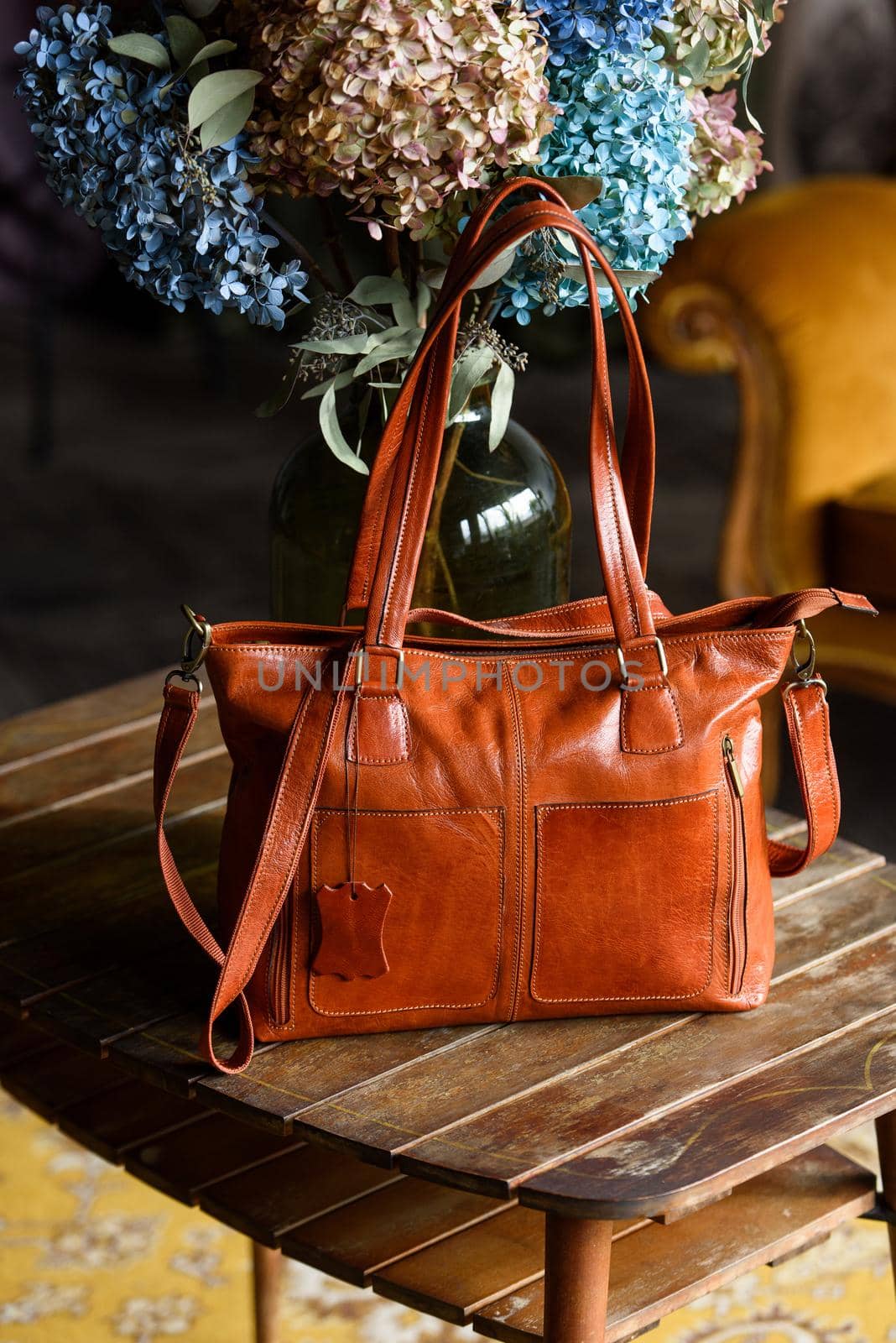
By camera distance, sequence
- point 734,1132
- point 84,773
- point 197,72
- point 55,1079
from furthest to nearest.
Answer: point 84,773
point 55,1079
point 197,72
point 734,1132

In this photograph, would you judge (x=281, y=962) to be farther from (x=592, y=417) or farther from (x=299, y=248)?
(x=299, y=248)

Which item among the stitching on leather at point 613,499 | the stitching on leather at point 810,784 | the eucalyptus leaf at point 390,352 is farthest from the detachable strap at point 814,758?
the eucalyptus leaf at point 390,352

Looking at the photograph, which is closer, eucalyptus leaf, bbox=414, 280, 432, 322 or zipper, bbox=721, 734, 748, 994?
zipper, bbox=721, 734, 748, 994

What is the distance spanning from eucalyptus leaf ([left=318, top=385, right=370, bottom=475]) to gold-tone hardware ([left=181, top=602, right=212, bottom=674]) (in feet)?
0.60

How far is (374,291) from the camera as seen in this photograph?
104cm

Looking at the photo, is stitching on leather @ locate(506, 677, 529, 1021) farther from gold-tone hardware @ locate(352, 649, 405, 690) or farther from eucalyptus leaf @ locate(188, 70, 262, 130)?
eucalyptus leaf @ locate(188, 70, 262, 130)

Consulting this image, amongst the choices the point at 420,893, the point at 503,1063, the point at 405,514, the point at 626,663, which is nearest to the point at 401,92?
the point at 405,514

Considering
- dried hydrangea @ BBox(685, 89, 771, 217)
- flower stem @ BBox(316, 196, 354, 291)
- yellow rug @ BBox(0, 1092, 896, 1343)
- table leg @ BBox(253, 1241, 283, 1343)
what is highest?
dried hydrangea @ BBox(685, 89, 771, 217)

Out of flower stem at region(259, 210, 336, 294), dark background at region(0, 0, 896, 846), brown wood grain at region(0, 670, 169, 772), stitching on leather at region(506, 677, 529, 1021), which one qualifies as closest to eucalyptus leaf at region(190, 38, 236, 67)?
flower stem at region(259, 210, 336, 294)

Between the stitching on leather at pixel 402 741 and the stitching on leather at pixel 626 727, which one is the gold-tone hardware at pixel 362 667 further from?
the stitching on leather at pixel 626 727

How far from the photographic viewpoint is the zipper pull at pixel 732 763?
0.95 m

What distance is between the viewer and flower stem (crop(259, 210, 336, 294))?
1029 millimetres

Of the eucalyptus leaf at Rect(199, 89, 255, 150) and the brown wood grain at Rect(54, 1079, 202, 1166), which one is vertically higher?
the eucalyptus leaf at Rect(199, 89, 255, 150)

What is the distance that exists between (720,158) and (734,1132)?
2.24 feet
